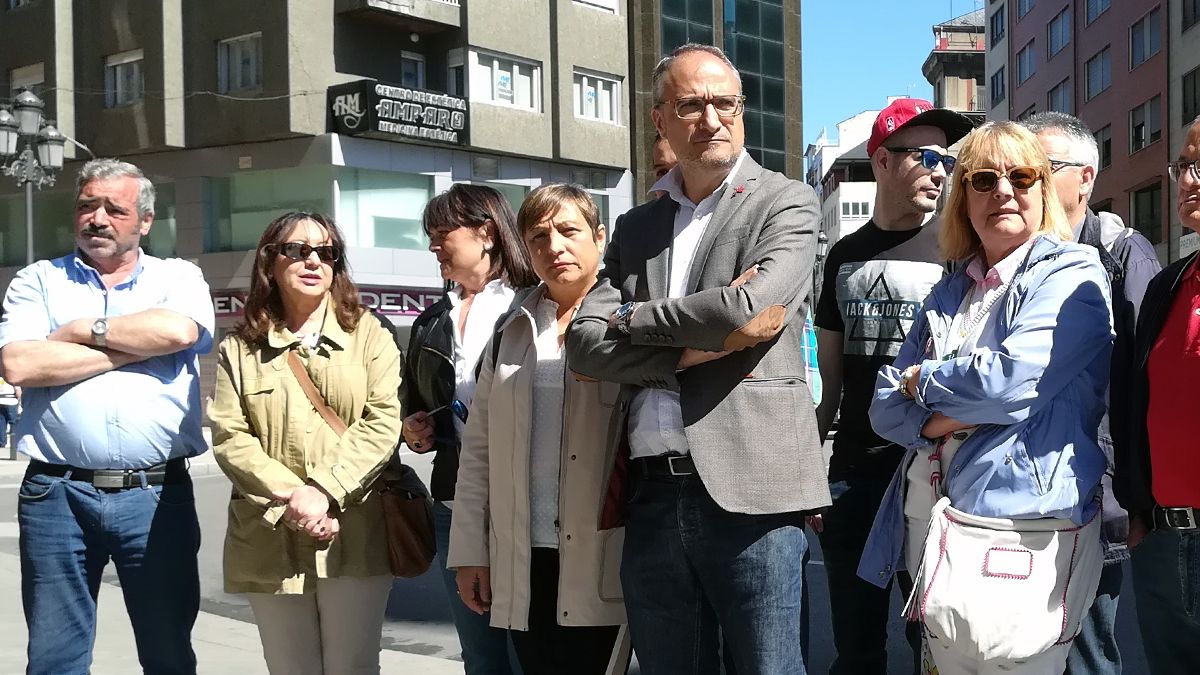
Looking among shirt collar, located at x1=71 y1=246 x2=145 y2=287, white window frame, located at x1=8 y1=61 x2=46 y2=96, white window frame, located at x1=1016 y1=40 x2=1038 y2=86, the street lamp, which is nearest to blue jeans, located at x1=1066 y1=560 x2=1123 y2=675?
shirt collar, located at x1=71 y1=246 x2=145 y2=287

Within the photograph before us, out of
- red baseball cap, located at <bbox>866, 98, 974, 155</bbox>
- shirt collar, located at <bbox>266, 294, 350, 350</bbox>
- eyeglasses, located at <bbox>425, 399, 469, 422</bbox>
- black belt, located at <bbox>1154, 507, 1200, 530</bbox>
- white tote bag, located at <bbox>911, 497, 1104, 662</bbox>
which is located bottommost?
white tote bag, located at <bbox>911, 497, 1104, 662</bbox>

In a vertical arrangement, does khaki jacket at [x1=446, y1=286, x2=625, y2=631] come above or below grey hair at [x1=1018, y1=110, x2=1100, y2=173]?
below

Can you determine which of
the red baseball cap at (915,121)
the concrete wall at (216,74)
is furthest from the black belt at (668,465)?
the concrete wall at (216,74)

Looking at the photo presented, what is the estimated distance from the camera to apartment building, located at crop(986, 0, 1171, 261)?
39562 mm

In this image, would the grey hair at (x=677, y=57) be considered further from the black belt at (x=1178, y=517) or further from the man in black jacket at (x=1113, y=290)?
the black belt at (x=1178, y=517)

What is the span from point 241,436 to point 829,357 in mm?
2101

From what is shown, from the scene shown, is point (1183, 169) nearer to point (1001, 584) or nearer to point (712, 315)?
point (1001, 584)

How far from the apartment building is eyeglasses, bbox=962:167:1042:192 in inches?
1413

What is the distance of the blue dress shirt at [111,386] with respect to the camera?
14.0 feet

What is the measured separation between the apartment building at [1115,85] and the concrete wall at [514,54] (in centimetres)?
1924

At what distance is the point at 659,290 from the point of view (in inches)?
137

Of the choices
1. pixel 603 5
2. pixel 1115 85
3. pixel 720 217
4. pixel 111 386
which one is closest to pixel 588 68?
pixel 603 5

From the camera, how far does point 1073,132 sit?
386 centimetres

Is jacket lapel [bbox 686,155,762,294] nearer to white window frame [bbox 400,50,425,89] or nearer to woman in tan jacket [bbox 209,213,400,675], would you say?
woman in tan jacket [bbox 209,213,400,675]
